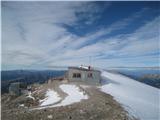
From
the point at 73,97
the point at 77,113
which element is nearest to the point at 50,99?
the point at 73,97

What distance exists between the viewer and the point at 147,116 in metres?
21.1

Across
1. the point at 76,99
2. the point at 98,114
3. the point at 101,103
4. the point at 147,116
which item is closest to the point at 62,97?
the point at 76,99

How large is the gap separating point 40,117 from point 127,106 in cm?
958

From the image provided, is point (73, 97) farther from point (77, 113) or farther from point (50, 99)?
point (77, 113)

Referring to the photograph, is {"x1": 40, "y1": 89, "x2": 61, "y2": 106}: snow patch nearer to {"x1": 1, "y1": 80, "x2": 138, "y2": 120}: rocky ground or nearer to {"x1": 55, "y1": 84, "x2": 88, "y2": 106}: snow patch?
{"x1": 55, "y1": 84, "x2": 88, "y2": 106}: snow patch

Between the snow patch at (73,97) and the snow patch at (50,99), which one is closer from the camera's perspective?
the snow patch at (73,97)

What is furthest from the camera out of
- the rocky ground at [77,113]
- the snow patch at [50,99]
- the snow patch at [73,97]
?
the snow patch at [50,99]

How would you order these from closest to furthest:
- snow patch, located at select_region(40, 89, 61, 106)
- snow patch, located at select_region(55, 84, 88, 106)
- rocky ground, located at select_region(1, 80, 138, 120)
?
rocky ground, located at select_region(1, 80, 138, 120) < snow patch, located at select_region(55, 84, 88, 106) < snow patch, located at select_region(40, 89, 61, 106)

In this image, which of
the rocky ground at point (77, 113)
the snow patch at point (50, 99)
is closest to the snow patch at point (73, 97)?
the snow patch at point (50, 99)

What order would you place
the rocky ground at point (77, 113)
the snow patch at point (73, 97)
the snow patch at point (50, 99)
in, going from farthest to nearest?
the snow patch at point (50, 99) < the snow patch at point (73, 97) < the rocky ground at point (77, 113)

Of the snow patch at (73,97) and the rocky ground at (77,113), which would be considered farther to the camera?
the snow patch at (73,97)

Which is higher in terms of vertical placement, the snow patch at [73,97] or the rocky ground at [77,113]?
the snow patch at [73,97]

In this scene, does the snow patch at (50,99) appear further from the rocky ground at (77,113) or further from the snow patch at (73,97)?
the rocky ground at (77,113)

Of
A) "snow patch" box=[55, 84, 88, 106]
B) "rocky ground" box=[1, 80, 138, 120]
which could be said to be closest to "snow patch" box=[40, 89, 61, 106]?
"snow patch" box=[55, 84, 88, 106]
